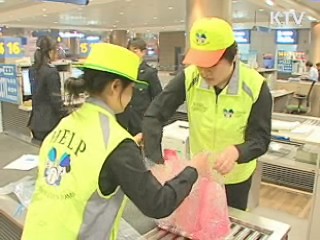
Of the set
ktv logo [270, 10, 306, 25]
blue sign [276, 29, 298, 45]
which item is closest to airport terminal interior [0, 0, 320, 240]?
ktv logo [270, 10, 306, 25]

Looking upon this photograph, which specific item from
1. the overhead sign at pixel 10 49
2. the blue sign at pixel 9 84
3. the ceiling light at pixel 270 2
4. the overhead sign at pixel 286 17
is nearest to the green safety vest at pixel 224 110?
the blue sign at pixel 9 84

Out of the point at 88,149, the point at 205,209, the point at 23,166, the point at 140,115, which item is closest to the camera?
the point at 88,149

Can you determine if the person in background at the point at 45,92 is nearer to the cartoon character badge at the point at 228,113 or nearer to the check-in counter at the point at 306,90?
the cartoon character badge at the point at 228,113

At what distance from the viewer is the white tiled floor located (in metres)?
3.20

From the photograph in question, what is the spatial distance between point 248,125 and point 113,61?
0.81 m

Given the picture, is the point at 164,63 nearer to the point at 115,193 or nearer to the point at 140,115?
the point at 140,115

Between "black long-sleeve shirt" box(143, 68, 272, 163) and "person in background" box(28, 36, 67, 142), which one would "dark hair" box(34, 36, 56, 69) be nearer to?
"person in background" box(28, 36, 67, 142)

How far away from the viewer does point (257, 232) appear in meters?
1.33

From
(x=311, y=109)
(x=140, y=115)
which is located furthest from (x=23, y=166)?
(x=311, y=109)

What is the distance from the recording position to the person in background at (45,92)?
3680 millimetres

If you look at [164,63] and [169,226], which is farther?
[164,63]

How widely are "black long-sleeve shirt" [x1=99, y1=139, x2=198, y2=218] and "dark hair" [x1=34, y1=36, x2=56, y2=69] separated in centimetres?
303

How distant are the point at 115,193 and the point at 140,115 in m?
2.67

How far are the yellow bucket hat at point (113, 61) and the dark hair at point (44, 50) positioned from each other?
9.67 ft
